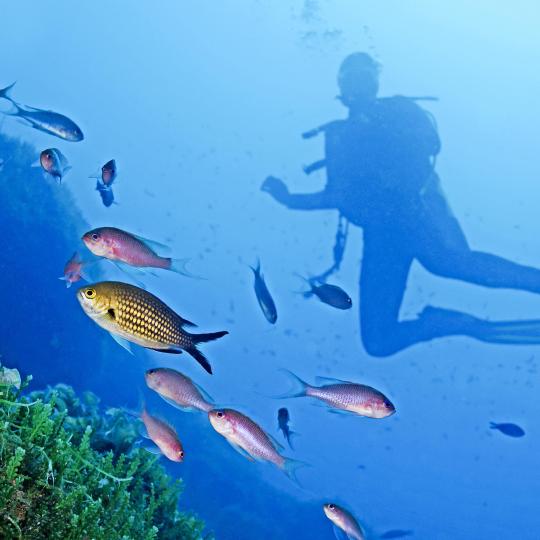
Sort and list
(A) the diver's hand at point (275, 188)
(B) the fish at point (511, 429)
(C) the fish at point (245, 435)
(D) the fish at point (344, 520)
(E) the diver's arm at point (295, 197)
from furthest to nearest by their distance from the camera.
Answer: (E) the diver's arm at point (295, 197) → (A) the diver's hand at point (275, 188) → (B) the fish at point (511, 429) → (D) the fish at point (344, 520) → (C) the fish at point (245, 435)

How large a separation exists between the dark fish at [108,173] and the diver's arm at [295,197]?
6.13 metres

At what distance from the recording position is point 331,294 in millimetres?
7348

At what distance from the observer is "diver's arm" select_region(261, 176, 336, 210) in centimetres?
1241

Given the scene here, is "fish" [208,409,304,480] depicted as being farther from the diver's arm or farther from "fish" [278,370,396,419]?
the diver's arm

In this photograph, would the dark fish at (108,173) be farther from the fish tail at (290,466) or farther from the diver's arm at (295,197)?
the diver's arm at (295,197)

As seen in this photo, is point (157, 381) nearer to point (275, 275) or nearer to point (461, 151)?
point (461, 151)

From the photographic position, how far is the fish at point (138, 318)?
2.87 m

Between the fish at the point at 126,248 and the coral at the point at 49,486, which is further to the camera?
the fish at the point at 126,248

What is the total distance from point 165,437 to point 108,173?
2.99 m

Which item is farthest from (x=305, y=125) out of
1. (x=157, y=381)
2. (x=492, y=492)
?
(x=157, y=381)

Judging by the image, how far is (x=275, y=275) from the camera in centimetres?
6612

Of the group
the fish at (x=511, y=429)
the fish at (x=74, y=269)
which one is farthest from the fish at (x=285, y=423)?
the fish at (x=511, y=429)

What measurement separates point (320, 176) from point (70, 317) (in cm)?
4080

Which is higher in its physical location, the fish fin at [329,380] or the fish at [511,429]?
the fish at [511,429]
